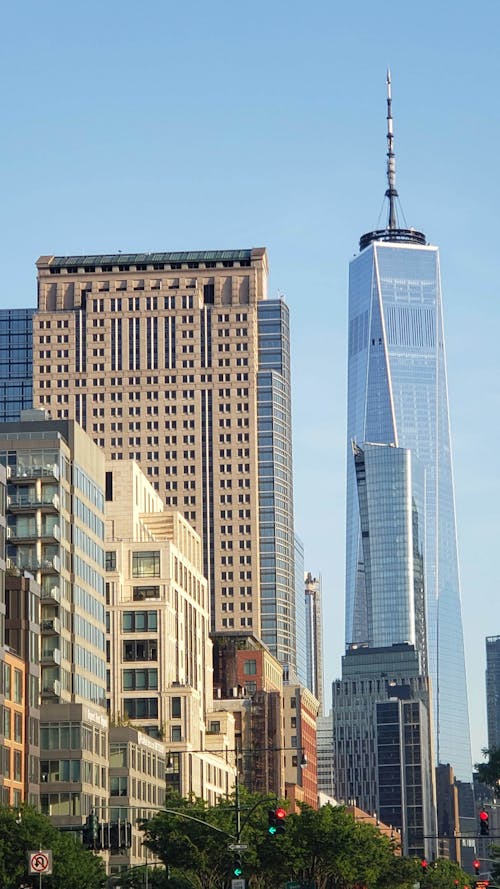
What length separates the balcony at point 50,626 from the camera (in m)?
153

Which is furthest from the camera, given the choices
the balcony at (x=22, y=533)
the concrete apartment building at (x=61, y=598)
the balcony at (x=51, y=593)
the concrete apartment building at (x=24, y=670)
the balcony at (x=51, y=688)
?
the balcony at (x=22, y=533)

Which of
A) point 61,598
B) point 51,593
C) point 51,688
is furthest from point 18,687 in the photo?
point 61,598

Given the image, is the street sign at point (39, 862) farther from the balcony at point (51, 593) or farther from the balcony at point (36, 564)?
the balcony at point (36, 564)

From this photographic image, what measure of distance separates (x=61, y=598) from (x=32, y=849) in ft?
139

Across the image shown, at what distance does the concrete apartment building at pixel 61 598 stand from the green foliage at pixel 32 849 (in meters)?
23.0

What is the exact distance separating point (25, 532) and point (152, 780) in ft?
116

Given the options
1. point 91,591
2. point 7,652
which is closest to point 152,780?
point 91,591

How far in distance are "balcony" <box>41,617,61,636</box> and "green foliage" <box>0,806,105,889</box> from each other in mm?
33920

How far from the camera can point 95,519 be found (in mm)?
173000

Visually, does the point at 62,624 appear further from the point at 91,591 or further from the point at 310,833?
the point at 310,833

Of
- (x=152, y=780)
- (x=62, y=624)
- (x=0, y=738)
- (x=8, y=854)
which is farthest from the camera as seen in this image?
(x=152, y=780)

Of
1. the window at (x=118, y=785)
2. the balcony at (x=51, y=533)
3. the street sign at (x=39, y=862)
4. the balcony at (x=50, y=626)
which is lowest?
the street sign at (x=39, y=862)

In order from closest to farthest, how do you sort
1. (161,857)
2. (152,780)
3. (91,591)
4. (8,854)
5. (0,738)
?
(8,854) → (0,738) → (161,857) → (91,591) → (152,780)

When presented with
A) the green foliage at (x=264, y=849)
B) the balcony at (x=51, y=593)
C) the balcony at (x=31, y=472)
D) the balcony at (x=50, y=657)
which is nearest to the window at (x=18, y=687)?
the balcony at (x=50, y=657)
